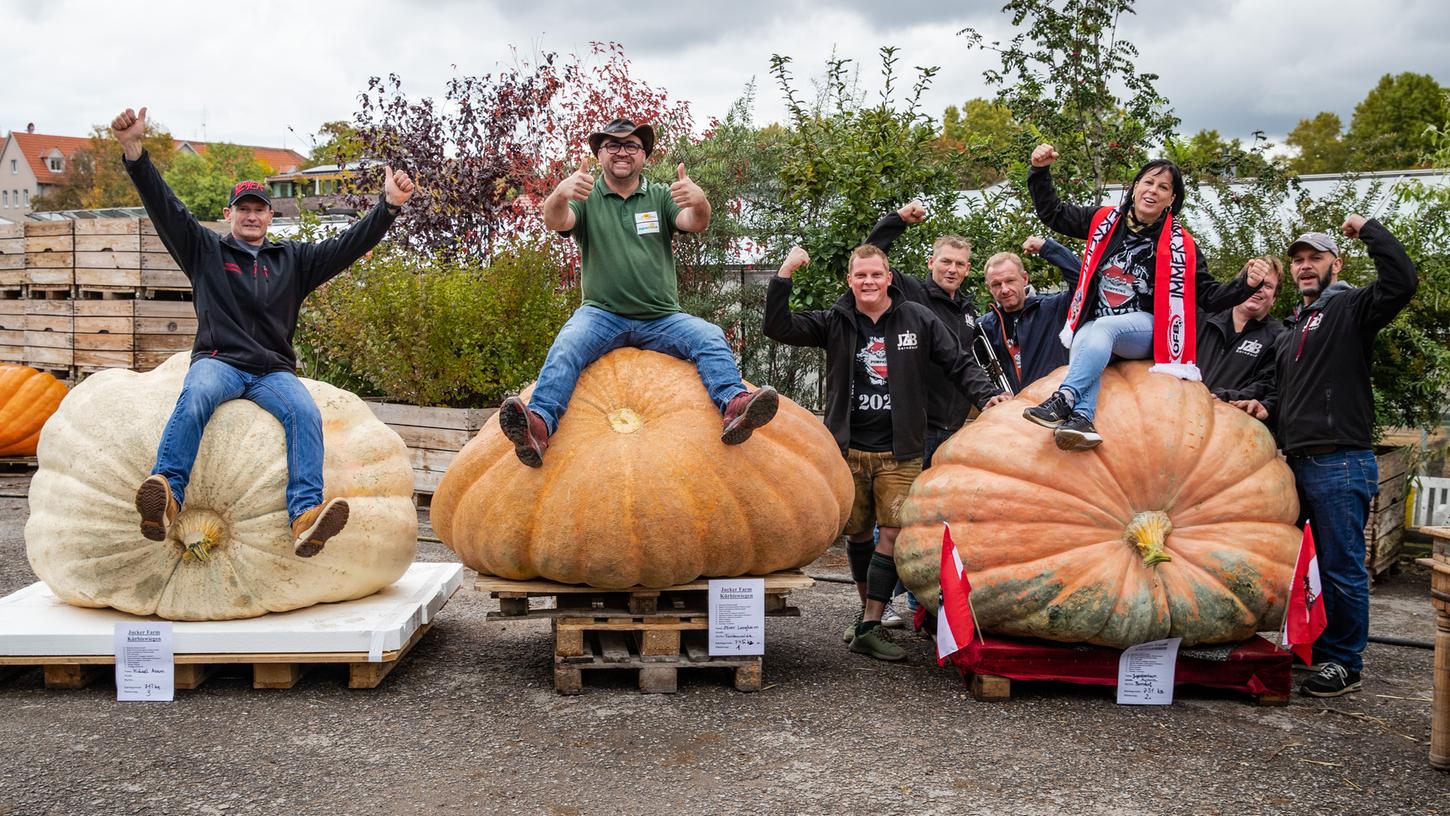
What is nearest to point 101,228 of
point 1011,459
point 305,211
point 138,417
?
point 305,211

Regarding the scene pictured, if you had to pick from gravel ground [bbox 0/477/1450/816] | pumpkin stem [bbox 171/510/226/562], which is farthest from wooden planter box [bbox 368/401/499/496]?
pumpkin stem [bbox 171/510/226/562]

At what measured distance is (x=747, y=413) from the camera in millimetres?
4309

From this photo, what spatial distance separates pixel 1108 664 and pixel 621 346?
2.46 meters

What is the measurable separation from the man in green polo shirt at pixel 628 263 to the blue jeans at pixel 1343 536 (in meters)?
2.52

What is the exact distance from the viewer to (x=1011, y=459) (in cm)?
450

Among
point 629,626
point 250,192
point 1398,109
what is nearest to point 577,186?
point 250,192

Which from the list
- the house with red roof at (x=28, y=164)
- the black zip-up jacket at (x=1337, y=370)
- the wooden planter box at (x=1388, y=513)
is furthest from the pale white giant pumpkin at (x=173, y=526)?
the house with red roof at (x=28, y=164)

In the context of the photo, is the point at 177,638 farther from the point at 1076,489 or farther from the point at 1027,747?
the point at 1076,489

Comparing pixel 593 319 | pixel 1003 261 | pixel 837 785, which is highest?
pixel 1003 261

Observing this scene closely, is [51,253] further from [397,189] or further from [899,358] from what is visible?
[899,358]

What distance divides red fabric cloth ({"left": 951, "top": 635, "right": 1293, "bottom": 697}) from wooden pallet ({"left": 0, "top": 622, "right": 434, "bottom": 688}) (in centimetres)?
246

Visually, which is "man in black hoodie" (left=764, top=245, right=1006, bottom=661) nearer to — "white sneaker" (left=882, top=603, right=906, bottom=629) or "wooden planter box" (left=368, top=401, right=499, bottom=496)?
"white sneaker" (left=882, top=603, right=906, bottom=629)

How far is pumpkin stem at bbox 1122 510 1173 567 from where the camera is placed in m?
4.28

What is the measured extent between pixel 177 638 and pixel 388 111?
30.3 feet
